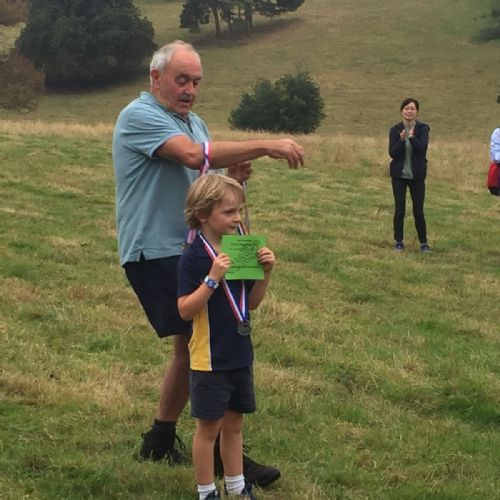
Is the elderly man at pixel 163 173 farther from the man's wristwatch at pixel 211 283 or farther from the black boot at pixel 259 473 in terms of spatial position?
the man's wristwatch at pixel 211 283

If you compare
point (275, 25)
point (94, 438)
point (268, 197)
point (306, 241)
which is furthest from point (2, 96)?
point (275, 25)

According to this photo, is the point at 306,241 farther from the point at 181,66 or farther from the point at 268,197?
the point at 181,66

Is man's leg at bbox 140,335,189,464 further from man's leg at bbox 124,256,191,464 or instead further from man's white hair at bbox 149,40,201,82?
man's white hair at bbox 149,40,201,82

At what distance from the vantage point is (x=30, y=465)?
4168 mm

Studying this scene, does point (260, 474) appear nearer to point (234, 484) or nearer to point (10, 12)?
point (234, 484)

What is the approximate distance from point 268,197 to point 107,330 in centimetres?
974

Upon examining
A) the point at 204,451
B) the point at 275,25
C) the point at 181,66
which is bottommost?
the point at 204,451

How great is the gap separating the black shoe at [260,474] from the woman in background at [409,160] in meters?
8.20

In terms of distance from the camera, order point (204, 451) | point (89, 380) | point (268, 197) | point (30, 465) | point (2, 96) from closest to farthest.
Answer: point (204, 451)
point (30, 465)
point (89, 380)
point (268, 197)
point (2, 96)

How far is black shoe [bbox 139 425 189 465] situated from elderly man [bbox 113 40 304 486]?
378 millimetres

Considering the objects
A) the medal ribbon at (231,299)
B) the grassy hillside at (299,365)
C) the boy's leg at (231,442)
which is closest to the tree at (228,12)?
the grassy hillside at (299,365)

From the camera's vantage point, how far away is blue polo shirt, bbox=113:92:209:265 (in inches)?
156

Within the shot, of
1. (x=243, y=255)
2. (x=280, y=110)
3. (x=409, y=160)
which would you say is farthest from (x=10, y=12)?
(x=243, y=255)

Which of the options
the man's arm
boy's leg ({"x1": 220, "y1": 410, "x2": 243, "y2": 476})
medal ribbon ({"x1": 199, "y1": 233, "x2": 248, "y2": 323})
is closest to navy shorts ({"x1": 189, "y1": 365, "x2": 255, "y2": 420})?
boy's leg ({"x1": 220, "y1": 410, "x2": 243, "y2": 476})
